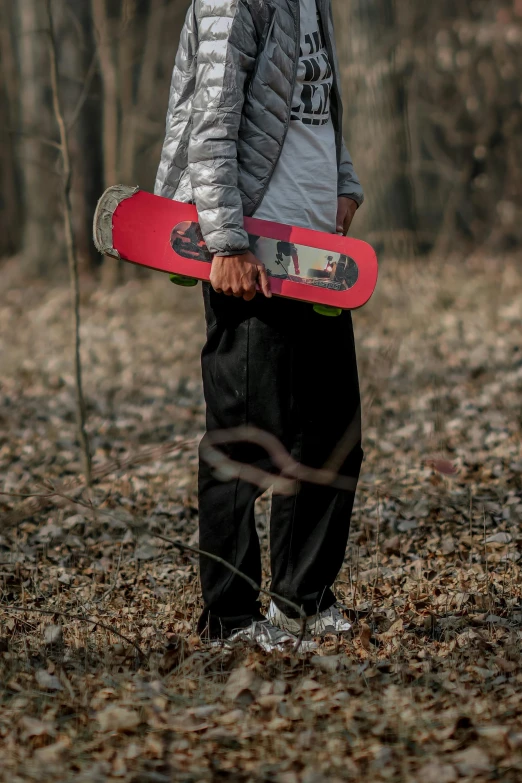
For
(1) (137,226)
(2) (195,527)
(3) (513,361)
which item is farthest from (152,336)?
(1) (137,226)

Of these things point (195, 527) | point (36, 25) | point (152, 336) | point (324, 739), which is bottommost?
point (152, 336)

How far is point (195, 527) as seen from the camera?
4.88m

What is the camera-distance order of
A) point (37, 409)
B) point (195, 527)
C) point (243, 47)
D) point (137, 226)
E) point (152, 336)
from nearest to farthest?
point (243, 47)
point (137, 226)
point (195, 527)
point (37, 409)
point (152, 336)

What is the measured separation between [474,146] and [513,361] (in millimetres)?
7625

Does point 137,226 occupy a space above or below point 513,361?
above

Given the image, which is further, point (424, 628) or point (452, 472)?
point (452, 472)

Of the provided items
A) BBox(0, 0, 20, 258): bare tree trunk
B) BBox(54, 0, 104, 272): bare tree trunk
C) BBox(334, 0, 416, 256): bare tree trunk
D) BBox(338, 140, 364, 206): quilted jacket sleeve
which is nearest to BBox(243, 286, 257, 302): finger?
BBox(338, 140, 364, 206): quilted jacket sleeve

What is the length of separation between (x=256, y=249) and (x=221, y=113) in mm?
420

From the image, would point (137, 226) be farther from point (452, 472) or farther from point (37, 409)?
point (37, 409)

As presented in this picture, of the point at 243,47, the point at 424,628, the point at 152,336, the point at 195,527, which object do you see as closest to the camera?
the point at 243,47

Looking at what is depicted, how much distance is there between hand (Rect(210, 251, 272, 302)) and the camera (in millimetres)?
2953

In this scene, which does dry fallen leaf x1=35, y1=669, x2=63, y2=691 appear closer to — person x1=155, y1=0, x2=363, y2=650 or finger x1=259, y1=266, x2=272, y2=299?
person x1=155, y1=0, x2=363, y2=650

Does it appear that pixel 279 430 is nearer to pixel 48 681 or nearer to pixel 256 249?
pixel 256 249

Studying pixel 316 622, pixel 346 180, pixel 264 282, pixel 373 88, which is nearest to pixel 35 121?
pixel 373 88
